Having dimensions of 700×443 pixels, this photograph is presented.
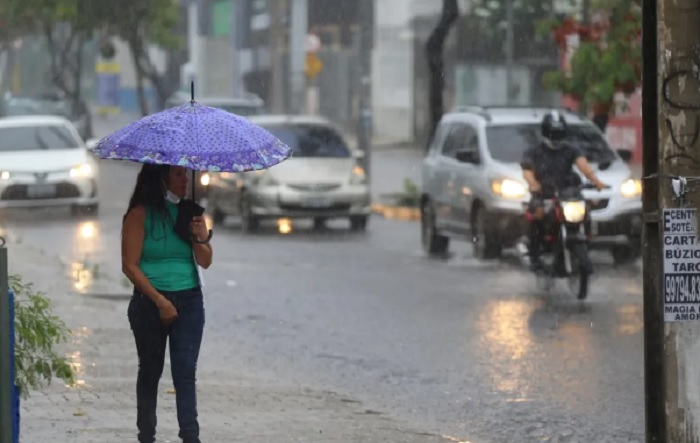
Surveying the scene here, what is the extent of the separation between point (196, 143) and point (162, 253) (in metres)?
0.63

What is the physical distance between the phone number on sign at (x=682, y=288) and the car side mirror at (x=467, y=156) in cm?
1244

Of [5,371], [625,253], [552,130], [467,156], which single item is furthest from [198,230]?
[625,253]

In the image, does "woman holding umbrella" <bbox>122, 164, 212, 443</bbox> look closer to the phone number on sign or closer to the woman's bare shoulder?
the woman's bare shoulder

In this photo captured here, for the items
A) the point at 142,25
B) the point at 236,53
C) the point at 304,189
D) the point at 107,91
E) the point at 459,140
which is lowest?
the point at 107,91

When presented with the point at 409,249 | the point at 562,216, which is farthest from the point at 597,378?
the point at 409,249

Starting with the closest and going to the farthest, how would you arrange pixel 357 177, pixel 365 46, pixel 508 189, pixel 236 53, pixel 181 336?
pixel 181 336 → pixel 508 189 → pixel 357 177 → pixel 365 46 → pixel 236 53

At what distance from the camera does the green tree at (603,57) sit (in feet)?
73.8

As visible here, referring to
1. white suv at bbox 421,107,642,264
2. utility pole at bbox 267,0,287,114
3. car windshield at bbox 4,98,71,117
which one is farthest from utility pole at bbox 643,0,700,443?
utility pole at bbox 267,0,287,114

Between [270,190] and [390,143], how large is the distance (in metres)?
29.3

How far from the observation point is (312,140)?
976 inches

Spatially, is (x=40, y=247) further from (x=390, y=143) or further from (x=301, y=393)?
(x=390, y=143)

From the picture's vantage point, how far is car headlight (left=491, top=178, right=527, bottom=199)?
18938 millimetres

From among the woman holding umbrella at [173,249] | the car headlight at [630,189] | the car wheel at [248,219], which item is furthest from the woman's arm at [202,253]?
the car wheel at [248,219]

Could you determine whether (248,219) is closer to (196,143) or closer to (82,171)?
(82,171)
